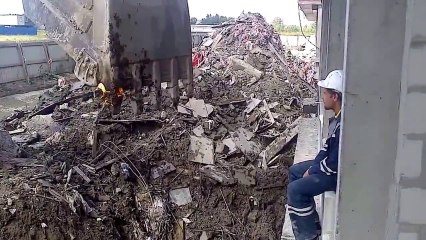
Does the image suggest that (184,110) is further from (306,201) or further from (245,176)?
(306,201)

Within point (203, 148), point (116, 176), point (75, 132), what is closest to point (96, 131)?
point (75, 132)

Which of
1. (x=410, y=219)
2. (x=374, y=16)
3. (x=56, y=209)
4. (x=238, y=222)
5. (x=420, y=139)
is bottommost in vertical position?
(x=238, y=222)

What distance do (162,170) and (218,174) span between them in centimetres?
112

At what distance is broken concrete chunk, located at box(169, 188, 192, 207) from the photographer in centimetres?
880

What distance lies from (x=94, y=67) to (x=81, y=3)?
0.67 meters

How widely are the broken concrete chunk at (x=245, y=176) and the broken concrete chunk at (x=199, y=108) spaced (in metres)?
2.28

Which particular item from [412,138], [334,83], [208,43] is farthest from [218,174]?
[208,43]

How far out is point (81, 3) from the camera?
4504mm

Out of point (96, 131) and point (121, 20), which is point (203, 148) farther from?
point (121, 20)

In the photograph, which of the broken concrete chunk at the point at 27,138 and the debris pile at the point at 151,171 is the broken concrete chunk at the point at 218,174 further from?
the broken concrete chunk at the point at 27,138

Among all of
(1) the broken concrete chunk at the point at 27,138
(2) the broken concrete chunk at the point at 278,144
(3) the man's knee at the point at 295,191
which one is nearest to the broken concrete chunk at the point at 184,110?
(2) the broken concrete chunk at the point at 278,144

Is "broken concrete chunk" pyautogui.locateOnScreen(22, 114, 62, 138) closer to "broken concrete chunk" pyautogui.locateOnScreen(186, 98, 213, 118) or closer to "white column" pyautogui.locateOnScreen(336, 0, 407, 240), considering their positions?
"broken concrete chunk" pyautogui.locateOnScreen(186, 98, 213, 118)

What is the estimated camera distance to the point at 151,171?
9250 mm

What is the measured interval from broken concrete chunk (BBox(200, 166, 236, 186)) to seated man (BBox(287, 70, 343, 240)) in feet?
13.8
